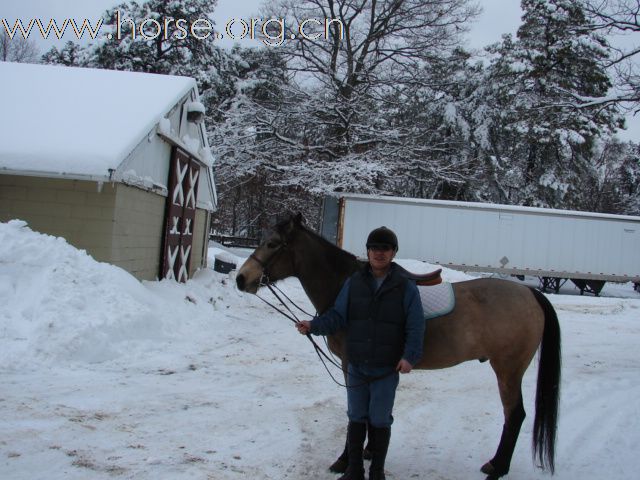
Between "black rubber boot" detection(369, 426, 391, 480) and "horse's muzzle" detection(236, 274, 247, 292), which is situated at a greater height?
"horse's muzzle" detection(236, 274, 247, 292)

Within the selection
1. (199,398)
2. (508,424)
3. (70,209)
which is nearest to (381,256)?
(508,424)

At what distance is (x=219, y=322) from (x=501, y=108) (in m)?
23.1

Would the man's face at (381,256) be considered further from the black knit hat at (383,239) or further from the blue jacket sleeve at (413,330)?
the blue jacket sleeve at (413,330)

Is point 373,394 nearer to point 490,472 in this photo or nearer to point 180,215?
point 490,472

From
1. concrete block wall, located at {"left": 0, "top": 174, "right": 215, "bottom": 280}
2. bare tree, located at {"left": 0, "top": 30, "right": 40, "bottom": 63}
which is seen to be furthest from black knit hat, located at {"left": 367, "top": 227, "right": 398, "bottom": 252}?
bare tree, located at {"left": 0, "top": 30, "right": 40, "bottom": 63}

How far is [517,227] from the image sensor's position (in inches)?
773

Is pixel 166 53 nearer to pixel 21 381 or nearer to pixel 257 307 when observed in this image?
pixel 257 307

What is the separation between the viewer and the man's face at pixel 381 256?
10.5 ft

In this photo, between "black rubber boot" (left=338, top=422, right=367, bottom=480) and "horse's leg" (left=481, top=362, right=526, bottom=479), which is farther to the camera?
"horse's leg" (left=481, top=362, right=526, bottom=479)

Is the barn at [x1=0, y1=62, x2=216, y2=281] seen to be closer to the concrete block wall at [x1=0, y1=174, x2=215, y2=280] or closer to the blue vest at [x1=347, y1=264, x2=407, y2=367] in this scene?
the concrete block wall at [x1=0, y1=174, x2=215, y2=280]

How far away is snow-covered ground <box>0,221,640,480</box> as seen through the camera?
3699mm

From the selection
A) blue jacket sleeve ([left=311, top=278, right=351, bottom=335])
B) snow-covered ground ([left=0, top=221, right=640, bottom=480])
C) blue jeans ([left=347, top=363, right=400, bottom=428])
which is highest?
blue jacket sleeve ([left=311, top=278, right=351, bottom=335])

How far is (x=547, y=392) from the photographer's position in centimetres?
391

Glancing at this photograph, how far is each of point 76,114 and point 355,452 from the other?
8.61 m
